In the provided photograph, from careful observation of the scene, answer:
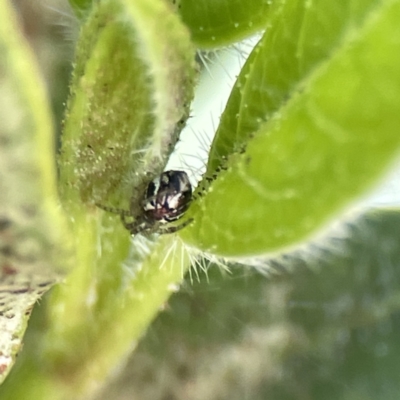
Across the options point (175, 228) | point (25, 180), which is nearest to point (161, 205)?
point (175, 228)

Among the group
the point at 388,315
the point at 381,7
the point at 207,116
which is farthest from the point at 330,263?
the point at 381,7

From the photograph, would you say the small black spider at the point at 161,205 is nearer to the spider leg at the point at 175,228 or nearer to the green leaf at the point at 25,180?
the spider leg at the point at 175,228

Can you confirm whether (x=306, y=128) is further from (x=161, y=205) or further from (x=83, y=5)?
(x=161, y=205)

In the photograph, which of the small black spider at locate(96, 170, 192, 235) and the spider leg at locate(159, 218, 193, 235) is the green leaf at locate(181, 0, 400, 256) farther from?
the small black spider at locate(96, 170, 192, 235)

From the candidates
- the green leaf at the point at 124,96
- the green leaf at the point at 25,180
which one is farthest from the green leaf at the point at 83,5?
the green leaf at the point at 25,180

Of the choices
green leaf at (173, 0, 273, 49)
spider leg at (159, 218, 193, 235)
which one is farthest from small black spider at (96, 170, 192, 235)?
green leaf at (173, 0, 273, 49)
